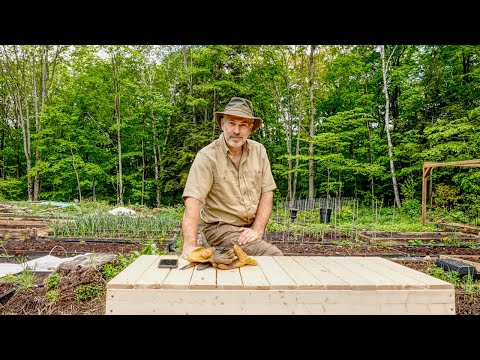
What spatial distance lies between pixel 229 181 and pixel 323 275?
1167 mm

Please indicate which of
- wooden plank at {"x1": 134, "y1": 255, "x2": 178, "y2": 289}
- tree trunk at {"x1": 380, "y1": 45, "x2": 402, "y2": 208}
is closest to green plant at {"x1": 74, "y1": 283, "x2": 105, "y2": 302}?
wooden plank at {"x1": 134, "y1": 255, "x2": 178, "y2": 289}

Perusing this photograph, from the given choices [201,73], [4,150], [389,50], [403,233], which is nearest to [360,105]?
[389,50]

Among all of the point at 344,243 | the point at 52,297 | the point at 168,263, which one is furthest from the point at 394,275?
the point at 344,243

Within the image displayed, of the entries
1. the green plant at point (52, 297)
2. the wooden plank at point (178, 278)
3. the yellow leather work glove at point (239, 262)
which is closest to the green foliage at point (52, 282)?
the green plant at point (52, 297)

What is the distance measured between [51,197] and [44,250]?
13.2 meters

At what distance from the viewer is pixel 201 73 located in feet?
52.4

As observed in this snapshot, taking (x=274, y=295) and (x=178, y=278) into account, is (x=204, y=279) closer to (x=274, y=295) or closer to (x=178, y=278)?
(x=178, y=278)

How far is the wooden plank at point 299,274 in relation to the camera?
1.66 metres

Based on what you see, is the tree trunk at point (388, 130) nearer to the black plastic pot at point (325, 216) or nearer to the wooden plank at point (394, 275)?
the black plastic pot at point (325, 216)

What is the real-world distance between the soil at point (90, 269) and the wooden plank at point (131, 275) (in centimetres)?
105

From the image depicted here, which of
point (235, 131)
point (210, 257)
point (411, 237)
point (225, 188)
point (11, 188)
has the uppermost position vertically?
point (235, 131)

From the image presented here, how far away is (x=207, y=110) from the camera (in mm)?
17078

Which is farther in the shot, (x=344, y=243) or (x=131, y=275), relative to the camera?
(x=344, y=243)

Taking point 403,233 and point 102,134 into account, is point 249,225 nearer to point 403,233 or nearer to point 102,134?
point 403,233
